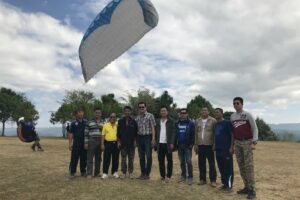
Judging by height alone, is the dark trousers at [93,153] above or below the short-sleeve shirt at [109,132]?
below

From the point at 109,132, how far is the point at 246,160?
452 cm

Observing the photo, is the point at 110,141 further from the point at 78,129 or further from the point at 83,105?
the point at 83,105

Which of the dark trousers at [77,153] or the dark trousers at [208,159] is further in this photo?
the dark trousers at [77,153]

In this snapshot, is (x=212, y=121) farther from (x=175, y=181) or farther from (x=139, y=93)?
(x=139, y=93)

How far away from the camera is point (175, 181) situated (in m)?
12.4

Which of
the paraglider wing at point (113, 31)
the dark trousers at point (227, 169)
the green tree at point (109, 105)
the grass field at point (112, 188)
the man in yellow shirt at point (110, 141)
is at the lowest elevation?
the grass field at point (112, 188)

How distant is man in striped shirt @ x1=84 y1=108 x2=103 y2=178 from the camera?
12.6 meters

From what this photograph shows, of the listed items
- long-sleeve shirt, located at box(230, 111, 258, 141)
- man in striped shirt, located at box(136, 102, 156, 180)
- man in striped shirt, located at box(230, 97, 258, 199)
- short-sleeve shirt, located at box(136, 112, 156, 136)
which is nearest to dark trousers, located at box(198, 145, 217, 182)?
man in striped shirt, located at box(230, 97, 258, 199)

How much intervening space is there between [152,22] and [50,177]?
683cm

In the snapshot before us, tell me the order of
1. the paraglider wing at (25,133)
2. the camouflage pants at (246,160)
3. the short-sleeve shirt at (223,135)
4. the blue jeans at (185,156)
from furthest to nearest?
1. the paraglider wing at (25,133)
2. the blue jeans at (185,156)
3. the short-sleeve shirt at (223,135)
4. the camouflage pants at (246,160)

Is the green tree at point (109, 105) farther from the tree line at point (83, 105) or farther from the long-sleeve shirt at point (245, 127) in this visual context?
the long-sleeve shirt at point (245, 127)

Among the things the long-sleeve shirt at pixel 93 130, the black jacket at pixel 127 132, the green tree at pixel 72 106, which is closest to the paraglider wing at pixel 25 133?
the long-sleeve shirt at pixel 93 130

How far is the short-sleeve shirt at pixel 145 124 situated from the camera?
40.4 feet

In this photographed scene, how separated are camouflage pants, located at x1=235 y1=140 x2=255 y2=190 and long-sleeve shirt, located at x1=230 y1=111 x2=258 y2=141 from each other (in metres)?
0.15
